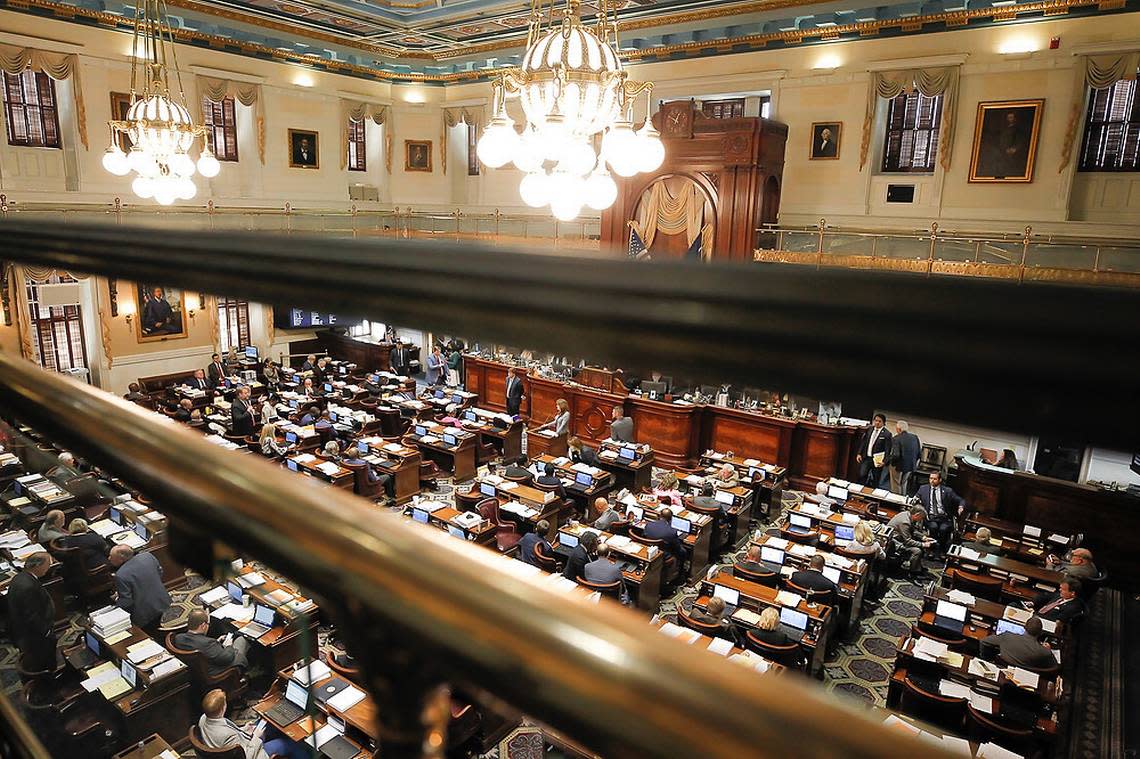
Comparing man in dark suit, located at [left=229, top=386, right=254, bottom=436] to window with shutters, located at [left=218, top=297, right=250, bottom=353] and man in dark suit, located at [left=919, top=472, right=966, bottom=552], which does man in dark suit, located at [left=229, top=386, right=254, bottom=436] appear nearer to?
window with shutters, located at [left=218, top=297, right=250, bottom=353]

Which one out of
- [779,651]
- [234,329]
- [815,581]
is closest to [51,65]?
[234,329]

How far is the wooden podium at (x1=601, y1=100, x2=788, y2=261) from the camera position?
44.4 ft

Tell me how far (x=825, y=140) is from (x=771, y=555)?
9.59 m

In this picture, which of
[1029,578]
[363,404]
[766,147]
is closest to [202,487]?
[1029,578]

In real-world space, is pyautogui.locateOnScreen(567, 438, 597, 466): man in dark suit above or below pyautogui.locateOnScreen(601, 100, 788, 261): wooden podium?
below

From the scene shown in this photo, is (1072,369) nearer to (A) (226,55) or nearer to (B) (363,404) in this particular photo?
Result: (B) (363,404)

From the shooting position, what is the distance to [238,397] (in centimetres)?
1170

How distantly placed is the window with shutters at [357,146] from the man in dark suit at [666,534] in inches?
609

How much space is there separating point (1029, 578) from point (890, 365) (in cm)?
886

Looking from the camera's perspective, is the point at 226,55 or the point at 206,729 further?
the point at 226,55

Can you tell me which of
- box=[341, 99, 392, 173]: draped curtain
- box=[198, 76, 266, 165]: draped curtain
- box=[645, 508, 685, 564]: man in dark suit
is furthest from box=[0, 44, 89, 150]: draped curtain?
box=[645, 508, 685, 564]: man in dark suit

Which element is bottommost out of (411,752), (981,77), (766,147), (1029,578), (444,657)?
(1029,578)

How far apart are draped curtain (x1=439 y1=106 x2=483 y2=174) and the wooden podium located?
6.65 meters

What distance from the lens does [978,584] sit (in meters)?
7.43
